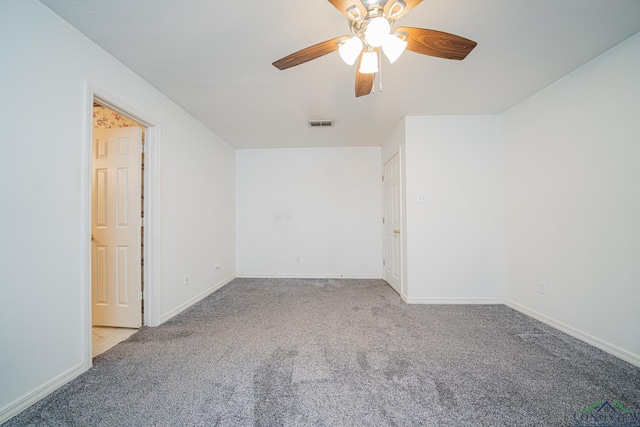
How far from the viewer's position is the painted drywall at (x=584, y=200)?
1.76 m

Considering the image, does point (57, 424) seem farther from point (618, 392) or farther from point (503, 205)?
point (503, 205)

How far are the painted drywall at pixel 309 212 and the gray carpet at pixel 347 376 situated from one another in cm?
175

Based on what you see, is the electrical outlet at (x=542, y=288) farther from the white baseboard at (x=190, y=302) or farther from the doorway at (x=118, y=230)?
the doorway at (x=118, y=230)

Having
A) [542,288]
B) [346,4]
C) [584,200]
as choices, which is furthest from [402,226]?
[346,4]

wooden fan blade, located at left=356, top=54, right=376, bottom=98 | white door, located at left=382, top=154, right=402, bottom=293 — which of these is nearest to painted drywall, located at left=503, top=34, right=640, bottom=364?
white door, located at left=382, top=154, right=402, bottom=293

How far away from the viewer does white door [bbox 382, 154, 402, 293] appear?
3410mm

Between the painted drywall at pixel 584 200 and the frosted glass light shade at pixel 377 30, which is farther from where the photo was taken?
the painted drywall at pixel 584 200

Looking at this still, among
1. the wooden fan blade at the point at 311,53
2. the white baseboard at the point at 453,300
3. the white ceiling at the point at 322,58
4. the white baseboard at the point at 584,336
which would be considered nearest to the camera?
the wooden fan blade at the point at 311,53

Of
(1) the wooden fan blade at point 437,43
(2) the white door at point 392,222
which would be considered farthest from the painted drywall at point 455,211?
(1) the wooden fan blade at point 437,43

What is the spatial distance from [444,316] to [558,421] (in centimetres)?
135

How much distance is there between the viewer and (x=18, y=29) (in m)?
1.32

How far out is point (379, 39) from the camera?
117cm

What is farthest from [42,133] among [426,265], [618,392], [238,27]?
[618,392]

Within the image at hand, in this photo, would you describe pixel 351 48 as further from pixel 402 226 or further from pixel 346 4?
pixel 402 226
